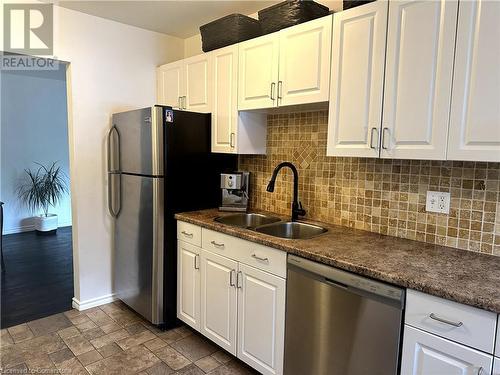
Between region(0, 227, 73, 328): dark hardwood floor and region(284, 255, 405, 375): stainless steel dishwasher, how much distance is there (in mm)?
2220

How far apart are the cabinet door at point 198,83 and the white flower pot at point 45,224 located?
3.83 metres

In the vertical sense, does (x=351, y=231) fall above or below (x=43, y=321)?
above

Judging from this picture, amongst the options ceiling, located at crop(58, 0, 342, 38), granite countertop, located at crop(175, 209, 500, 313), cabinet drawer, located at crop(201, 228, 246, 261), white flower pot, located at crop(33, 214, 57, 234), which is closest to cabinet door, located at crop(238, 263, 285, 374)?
cabinet drawer, located at crop(201, 228, 246, 261)

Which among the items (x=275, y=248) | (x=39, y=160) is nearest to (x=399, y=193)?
(x=275, y=248)

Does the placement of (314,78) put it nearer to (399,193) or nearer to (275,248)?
(399,193)

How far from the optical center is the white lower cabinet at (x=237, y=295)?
1.90 meters

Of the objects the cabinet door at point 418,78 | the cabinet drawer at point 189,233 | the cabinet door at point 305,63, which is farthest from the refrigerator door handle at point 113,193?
the cabinet door at point 418,78

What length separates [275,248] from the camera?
1863 millimetres

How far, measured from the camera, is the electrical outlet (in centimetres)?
181

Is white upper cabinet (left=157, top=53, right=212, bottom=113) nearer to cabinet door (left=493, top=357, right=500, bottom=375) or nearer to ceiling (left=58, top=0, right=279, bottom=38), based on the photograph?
ceiling (left=58, top=0, right=279, bottom=38)

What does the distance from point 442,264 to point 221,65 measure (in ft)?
6.54

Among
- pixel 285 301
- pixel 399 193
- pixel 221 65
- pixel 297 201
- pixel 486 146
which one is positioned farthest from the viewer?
pixel 221 65

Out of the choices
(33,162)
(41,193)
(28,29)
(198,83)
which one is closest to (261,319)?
(198,83)

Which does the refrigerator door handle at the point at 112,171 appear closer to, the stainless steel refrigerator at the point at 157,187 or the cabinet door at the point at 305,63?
the stainless steel refrigerator at the point at 157,187
